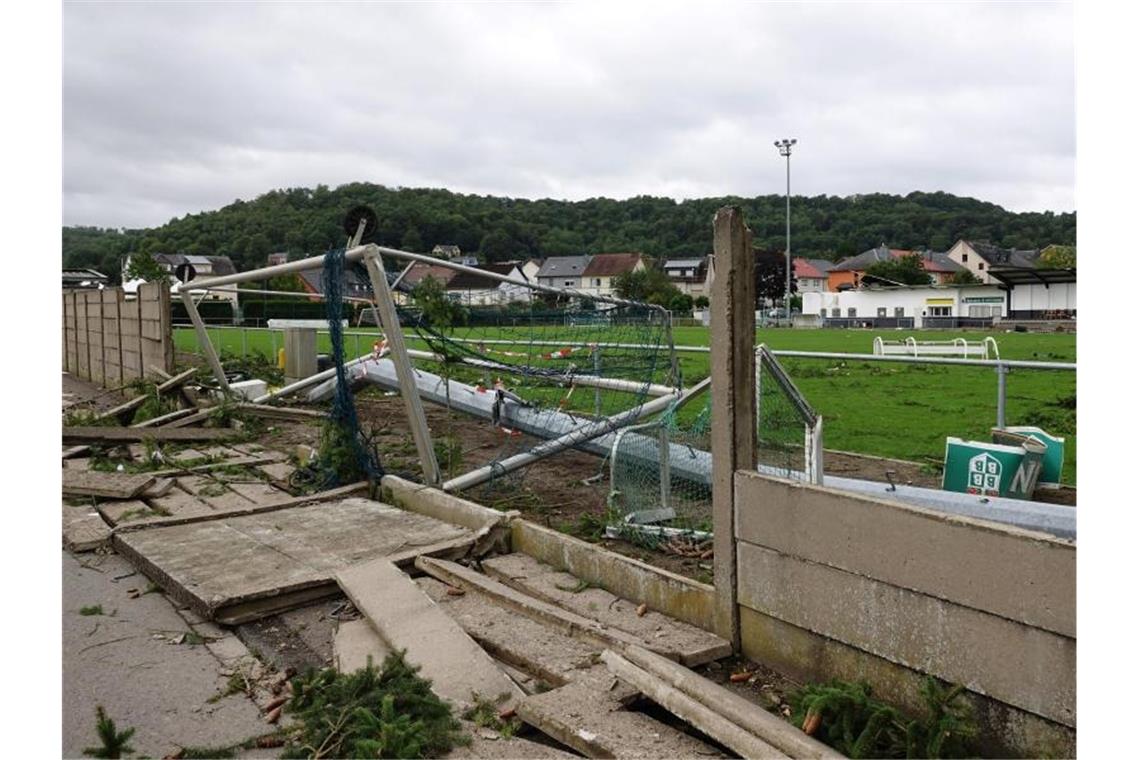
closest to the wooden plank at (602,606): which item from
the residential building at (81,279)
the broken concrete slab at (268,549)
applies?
the broken concrete slab at (268,549)

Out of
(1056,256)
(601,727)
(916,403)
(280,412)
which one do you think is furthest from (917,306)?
(601,727)

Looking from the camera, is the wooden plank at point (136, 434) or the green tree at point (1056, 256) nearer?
the wooden plank at point (136, 434)

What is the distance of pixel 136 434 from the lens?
1097 cm

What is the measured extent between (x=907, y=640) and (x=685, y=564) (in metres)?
2.19

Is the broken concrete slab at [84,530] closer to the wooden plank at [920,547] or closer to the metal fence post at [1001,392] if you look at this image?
the wooden plank at [920,547]

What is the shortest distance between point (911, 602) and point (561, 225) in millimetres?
110960

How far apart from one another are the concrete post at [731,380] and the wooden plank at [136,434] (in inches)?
339

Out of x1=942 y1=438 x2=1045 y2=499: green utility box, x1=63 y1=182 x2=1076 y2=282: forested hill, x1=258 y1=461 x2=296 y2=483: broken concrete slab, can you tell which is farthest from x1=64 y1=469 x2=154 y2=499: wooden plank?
x1=63 y1=182 x2=1076 y2=282: forested hill

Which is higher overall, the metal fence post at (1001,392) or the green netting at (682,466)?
the metal fence post at (1001,392)

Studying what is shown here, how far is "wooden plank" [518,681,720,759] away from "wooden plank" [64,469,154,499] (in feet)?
19.6

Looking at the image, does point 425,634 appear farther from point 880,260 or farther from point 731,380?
point 880,260

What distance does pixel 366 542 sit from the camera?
6234mm

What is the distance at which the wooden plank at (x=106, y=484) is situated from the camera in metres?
8.15

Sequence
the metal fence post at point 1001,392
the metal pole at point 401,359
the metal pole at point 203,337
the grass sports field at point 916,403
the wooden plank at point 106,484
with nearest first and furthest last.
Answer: the metal fence post at point 1001,392, the metal pole at point 401,359, the wooden plank at point 106,484, the grass sports field at point 916,403, the metal pole at point 203,337
